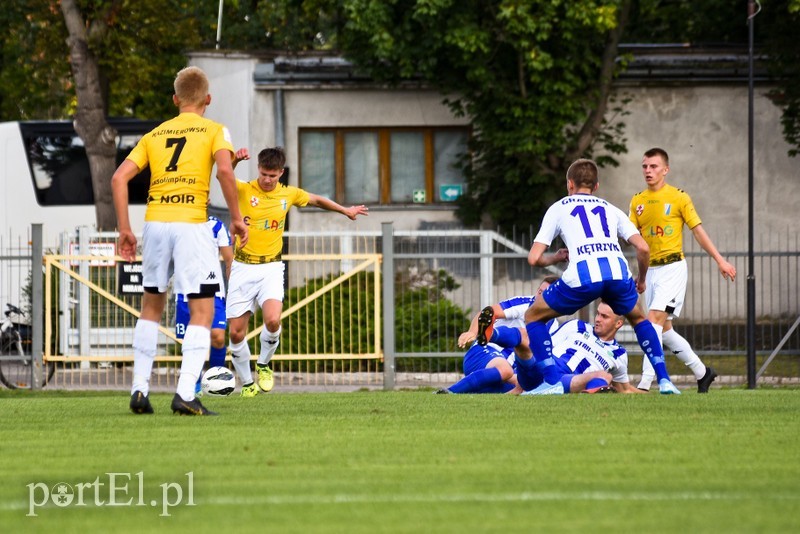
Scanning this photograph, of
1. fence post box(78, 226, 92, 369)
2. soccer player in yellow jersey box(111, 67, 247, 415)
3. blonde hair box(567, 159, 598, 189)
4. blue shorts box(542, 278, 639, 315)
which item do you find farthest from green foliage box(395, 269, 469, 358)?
soccer player in yellow jersey box(111, 67, 247, 415)

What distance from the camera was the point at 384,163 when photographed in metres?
29.0

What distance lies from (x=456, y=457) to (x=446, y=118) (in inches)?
831

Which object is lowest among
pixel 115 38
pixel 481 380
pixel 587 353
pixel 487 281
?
pixel 481 380

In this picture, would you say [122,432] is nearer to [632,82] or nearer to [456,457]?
[456,457]

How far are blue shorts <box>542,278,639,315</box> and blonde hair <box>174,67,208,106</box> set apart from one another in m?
3.46

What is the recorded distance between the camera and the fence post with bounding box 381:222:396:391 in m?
20.6

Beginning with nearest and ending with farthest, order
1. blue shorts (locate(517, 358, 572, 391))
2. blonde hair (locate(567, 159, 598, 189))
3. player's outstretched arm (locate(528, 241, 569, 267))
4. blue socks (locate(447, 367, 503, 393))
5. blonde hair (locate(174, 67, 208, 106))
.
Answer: blonde hair (locate(174, 67, 208, 106))
player's outstretched arm (locate(528, 241, 569, 267))
blonde hair (locate(567, 159, 598, 189))
blue shorts (locate(517, 358, 572, 391))
blue socks (locate(447, 367, 503, 393))

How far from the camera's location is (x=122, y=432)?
9312 mm

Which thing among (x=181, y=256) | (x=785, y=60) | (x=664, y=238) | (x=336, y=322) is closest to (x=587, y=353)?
(x=664, y=238)

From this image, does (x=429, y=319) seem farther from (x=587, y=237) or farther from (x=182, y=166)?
(x=182, y=166)

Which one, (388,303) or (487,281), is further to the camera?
(487,281)

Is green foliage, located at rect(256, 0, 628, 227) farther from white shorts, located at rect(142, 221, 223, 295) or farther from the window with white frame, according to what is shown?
white shorts, located at rect(142, 221, 223, 295)

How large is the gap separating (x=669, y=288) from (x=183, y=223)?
239 inches

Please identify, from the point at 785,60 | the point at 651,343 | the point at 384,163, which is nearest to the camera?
the point at 651,343
